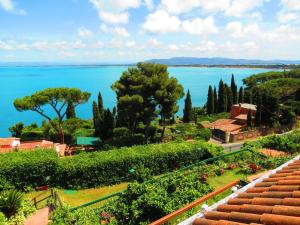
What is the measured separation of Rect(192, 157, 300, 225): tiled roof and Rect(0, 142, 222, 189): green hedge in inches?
510

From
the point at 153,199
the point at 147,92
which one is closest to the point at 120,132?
the point at 147,92

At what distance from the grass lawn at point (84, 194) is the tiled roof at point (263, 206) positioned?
1211cm

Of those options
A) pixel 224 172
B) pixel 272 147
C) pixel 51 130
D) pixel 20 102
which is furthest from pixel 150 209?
pixel 51 130

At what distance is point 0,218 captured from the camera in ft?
33.1

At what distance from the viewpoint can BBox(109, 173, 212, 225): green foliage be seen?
9.27 meters

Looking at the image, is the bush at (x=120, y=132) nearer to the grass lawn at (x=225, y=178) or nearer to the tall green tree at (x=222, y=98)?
the grass lawn at (x=225, y=178)

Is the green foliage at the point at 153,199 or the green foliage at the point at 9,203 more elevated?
the green foliage at the point at 153,199

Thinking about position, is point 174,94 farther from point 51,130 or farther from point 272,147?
point 51,130

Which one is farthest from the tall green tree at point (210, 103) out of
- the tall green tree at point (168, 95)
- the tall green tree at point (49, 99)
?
the tall green tree at point (49, 99)

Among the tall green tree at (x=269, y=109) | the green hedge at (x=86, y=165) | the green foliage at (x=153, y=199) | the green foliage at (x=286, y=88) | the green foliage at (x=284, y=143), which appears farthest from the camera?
the green foliage at (x=286, y=88)

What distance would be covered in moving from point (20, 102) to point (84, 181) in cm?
1541

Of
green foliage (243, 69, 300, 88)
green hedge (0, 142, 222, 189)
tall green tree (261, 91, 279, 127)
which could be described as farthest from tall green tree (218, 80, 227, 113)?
green hedge (0, 142, 222, 189)

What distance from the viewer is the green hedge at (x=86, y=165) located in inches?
646

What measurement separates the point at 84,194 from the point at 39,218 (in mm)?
4715
